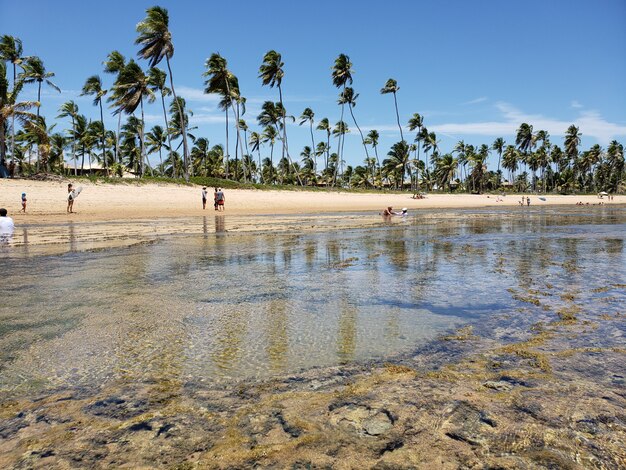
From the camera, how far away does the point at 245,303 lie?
5.22 m

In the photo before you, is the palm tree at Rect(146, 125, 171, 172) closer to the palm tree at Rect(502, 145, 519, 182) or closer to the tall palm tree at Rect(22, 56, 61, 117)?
the tall palm tree at Rect(22, 56, 61, 117)

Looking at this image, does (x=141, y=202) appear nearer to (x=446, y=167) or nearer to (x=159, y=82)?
(x=159, y=82)

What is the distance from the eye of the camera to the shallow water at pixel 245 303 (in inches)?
132

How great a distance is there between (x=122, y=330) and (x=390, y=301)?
10.1 ft

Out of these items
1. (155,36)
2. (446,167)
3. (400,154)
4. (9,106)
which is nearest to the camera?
(9,106)

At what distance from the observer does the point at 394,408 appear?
101 inches

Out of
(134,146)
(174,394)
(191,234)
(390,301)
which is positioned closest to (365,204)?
(191,234)

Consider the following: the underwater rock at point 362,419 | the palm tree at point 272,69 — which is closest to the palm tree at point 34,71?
the palm tree at point 272,69

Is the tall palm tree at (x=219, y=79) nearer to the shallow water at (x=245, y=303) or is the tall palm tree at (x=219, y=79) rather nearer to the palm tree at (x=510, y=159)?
Result: the shallow water at (x=245, y=303)

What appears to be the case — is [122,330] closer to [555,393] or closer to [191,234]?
[555,393]

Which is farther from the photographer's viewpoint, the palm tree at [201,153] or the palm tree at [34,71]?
the palm tree at [201,153]

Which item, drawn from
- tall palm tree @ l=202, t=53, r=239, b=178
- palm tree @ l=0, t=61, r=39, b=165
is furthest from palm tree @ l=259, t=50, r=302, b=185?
palm tree @ l=0, t=61, r=39, b=165

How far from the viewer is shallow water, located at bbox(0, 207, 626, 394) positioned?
3.36 meters

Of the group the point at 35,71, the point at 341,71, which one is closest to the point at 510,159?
the point at 341,71
